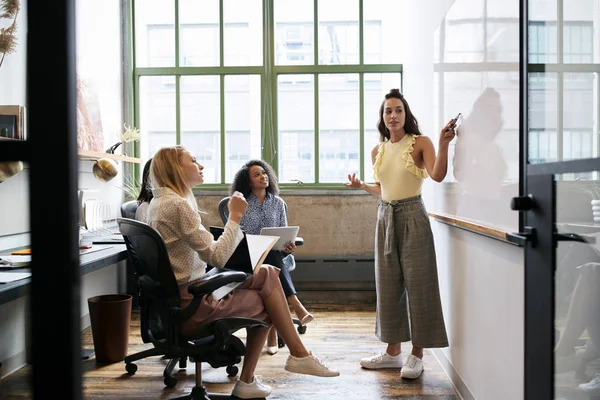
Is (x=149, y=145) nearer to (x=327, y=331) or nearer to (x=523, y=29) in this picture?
(x=327, y=331)

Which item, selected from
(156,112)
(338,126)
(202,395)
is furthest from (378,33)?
(202,395)

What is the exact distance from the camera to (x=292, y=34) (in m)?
5.43

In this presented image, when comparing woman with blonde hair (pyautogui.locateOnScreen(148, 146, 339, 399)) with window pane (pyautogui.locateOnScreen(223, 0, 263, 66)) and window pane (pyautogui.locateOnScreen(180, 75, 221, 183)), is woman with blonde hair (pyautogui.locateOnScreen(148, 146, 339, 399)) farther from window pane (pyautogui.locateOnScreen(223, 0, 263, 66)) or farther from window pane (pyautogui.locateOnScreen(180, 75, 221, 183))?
window pane (pyautogui.locateOnScreen(223, 0, 263, 66))

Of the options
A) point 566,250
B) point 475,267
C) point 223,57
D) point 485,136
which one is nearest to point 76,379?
point 566,250

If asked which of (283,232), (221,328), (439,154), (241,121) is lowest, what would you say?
(221,328)

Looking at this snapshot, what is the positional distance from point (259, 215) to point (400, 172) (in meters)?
1.14

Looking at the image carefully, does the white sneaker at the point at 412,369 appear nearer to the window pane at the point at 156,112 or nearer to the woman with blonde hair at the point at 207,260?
the woman with blonde hair at the point at 207,260

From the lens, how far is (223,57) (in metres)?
5.43

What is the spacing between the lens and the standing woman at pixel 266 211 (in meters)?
3.67

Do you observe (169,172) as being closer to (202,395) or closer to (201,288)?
(201,288)

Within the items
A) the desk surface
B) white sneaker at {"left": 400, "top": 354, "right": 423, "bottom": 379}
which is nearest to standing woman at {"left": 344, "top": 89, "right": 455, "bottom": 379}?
white sneaker at {"left": 400, "top": 354, "right": 423, "bottom": 379}

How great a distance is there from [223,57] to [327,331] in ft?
9.79

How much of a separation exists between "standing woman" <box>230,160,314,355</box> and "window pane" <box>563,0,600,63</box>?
2500mm

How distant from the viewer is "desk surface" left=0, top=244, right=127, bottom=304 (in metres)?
1.95
